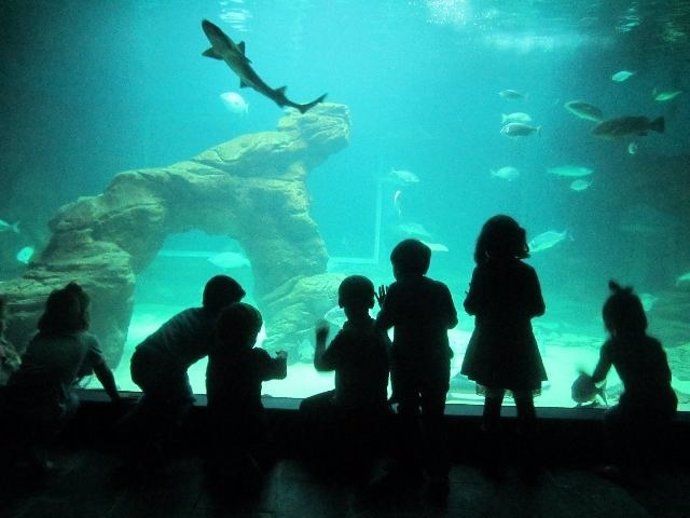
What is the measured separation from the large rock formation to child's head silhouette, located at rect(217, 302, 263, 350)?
603 cm

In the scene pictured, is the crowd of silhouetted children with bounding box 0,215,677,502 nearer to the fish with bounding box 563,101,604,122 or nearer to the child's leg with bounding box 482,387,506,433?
the child's leg with bounding box 482,387,506,433

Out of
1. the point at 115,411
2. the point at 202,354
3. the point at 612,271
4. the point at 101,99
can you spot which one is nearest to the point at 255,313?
the point at 202,354

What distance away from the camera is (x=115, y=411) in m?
2.56

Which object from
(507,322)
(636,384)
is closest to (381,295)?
(507,322)

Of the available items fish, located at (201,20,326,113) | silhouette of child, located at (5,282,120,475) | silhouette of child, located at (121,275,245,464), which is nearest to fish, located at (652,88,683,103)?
fish, located at (201,20,326,113)

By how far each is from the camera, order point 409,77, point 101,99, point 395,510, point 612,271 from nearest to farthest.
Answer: point 395,510
point 612,271
point 101,99
point 409,77

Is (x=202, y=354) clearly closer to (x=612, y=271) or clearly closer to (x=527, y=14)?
(x=612, y=271)

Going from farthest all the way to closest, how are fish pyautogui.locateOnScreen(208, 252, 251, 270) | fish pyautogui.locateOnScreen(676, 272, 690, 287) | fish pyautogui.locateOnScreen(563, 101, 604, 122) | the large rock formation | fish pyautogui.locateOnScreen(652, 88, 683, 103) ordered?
fish pyautogui.locateOnScreen(208, 252, 251, 270)
fish pyautogui.locateOnScreen(676, 272, 690, 287)
fish pyautogui.locateOnScreen(652, 88, 683, 103)
fish pyautogui.locateOnScreen(563, 101, 604, 122)
the large rock formation

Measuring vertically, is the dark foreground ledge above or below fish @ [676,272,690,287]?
below

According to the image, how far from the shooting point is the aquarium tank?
8.38m

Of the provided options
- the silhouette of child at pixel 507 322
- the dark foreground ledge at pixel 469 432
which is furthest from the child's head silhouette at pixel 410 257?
the dark foreground ledge at pixel 469 432

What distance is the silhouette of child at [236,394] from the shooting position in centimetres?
220

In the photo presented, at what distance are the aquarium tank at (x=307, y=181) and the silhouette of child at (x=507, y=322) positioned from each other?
0.60 m

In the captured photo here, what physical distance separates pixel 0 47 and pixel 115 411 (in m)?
13.9
